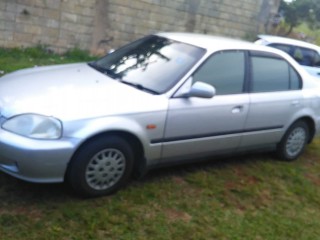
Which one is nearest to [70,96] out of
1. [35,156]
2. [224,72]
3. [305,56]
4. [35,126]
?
[35,126]

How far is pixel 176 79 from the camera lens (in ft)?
14.6

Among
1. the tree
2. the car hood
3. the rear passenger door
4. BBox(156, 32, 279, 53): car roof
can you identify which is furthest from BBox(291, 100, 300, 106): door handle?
the tree

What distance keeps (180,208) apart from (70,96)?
1424 millimetres

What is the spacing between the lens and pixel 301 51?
32.7 feet

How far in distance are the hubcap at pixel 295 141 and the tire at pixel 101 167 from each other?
7.98 feet

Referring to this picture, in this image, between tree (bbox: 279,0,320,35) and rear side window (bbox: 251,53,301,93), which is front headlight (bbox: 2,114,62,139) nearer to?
rear side window (bbox: 251,53,301,93)

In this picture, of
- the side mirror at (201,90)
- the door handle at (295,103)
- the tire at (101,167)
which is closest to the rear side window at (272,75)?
the door handle at (295,103)

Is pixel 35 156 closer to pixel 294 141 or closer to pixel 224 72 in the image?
pixel 224 72

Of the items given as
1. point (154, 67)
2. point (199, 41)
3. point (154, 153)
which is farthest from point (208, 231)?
point (199, 41)

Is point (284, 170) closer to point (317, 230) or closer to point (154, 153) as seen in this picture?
point (317, 230)

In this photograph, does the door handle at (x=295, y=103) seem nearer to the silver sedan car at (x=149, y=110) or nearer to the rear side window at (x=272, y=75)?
the silver sedan car at (x=149, y=110)

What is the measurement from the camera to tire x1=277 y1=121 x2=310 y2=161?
5.64 m

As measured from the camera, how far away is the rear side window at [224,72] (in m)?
4.68

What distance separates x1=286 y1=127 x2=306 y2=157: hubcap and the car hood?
220 cm
